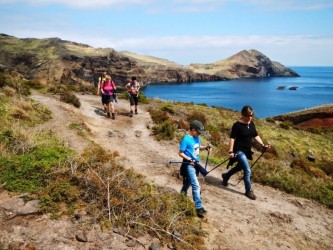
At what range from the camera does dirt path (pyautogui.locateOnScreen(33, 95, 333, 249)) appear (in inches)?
309

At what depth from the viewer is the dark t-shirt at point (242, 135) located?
Result: 9.84 meters

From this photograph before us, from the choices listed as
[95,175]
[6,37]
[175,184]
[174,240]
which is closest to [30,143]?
[95,175]

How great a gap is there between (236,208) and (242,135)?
7.18 feet

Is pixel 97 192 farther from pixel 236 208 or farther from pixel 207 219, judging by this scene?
pixel 236 208

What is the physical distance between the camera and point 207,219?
8.34m

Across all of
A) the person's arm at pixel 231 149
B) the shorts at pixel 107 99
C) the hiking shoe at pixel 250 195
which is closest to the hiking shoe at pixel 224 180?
the hiking shoe at pixel 250 195

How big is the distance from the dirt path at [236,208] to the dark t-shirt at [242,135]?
1625 millimetres

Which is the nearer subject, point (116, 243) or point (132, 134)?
point (116, 243)

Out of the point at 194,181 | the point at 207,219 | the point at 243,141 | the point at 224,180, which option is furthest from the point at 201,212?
the point at 224,180

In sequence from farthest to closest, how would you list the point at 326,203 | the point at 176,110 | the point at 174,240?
the point at 176,110, the point at 326,203, the point at 174,240

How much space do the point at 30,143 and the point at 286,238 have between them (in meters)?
7.87

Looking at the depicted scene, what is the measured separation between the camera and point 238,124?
32.4 ft

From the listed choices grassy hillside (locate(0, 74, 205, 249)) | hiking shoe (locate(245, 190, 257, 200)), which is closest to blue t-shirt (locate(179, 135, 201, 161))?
grassy hillside (locate(0, 74, 205, 249))

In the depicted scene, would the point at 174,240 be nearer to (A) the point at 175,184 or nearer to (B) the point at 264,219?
(B) the point at 264,219
